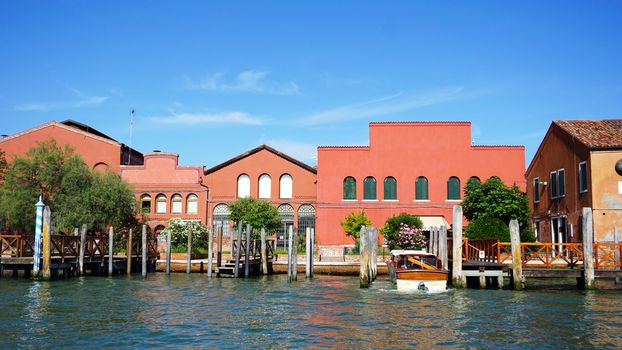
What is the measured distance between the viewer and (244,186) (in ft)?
155

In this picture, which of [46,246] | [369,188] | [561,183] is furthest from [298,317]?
[369,188]

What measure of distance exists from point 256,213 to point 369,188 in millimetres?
8226

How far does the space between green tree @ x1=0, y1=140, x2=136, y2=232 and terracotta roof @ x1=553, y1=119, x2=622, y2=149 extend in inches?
1087

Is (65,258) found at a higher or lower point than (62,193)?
lower

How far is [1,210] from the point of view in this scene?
3941cm

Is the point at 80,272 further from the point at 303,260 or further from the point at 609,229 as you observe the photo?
the point at 609,229

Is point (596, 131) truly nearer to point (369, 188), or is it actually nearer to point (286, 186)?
point (369, 188)

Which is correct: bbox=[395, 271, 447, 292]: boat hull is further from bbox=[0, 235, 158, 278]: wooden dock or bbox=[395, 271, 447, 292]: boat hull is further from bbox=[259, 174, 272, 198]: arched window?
bbox=[259, 174, 272, 198]: arched window

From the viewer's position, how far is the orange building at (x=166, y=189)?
4666 cm

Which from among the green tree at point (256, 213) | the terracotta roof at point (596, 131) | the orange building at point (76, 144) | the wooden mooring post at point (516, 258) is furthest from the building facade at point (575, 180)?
the orange building at point (76, 144)

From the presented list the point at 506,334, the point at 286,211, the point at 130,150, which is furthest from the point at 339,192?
the point at 506,334

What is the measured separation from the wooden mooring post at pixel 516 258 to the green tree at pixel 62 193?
2644cm

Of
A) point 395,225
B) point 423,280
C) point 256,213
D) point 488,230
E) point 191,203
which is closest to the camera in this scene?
point 423,280

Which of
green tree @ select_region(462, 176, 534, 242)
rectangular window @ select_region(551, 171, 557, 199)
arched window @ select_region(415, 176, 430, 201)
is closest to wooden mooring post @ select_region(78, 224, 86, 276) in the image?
green tree @ select_region(462, 176, 534, 242)
